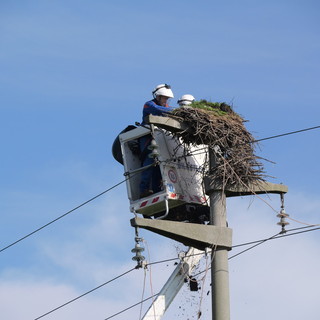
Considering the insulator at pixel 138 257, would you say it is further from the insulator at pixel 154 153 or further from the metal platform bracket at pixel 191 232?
the insulator at pixel 154 153

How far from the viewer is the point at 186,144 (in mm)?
12672

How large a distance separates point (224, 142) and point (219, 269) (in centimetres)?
212

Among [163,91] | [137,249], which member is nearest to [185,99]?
[163,91]

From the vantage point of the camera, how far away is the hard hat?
1368cm

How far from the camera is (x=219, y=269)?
10977 millimetres

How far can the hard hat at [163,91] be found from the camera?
44.9ft

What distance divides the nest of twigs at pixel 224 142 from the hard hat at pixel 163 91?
3.28ft

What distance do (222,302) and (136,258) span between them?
5.18ft

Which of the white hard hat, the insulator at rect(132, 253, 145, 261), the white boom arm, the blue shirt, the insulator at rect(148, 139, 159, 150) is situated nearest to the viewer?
the insulator at rect(132, 253, 145, 261)

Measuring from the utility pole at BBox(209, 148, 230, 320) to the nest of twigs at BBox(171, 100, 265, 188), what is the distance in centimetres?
25

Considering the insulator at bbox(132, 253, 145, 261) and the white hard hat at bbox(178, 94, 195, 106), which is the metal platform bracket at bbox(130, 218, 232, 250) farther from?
the white hard hat at bbox(178, 94, 195, 106)

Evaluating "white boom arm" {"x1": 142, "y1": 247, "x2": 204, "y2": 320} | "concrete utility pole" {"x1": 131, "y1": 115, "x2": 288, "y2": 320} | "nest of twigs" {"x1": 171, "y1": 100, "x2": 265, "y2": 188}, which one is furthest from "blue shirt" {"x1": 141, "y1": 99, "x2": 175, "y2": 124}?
"white boom arm" {"x1": 142, "y1": 247, "x2": 204, "y2": 320}

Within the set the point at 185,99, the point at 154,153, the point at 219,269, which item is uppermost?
the point at 185,99

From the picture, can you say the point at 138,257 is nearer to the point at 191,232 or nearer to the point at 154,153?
the point at 191,232
